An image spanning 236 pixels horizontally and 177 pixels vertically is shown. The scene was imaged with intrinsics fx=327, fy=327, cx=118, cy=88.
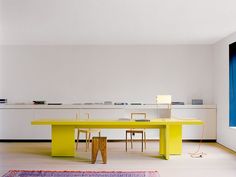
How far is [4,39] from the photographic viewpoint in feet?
24.6

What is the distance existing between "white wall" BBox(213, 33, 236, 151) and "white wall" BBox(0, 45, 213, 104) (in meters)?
0.40

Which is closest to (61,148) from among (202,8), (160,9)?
(160,9)

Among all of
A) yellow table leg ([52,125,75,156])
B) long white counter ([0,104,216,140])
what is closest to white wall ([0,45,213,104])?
long white counter ([0,104,216,140])

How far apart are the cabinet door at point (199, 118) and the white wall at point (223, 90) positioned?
21 cm

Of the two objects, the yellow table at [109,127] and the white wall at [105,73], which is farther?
the white wall at [105,73]

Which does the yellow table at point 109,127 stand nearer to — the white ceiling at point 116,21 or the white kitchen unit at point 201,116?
the white ceiling at point 116,21

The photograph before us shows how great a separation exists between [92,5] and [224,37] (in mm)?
3684

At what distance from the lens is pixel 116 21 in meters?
5.81

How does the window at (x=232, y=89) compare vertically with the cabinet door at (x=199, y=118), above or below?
above

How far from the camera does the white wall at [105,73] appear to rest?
8258 mm

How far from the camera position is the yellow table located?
227 inches

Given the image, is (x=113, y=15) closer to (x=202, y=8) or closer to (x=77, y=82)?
(x=202, y=8)

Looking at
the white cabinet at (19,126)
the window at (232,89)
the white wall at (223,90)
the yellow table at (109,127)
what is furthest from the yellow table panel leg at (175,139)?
the white cabinet at (19,126)

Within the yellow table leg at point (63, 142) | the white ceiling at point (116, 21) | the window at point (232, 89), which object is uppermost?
the white ceiling at point (116, 21)
